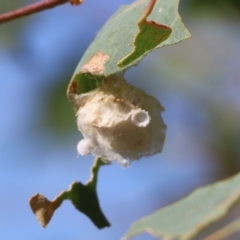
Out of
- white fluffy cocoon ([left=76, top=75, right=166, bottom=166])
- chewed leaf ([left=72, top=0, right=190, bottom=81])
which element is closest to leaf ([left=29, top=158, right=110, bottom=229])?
white fluffy cocoon ([left=76, top=75, right=166, bottom=166])

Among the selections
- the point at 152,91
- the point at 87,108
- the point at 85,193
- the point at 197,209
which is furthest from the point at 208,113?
the point at 197,209

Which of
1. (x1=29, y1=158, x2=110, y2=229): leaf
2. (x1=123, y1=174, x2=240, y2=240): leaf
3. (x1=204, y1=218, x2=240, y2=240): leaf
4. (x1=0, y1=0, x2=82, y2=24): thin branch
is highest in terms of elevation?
(x1=0, y1=0, x2=82, y2=24): thin branch


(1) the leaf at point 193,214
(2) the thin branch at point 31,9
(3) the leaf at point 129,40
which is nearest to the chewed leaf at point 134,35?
(3) the leaf at point 129,40

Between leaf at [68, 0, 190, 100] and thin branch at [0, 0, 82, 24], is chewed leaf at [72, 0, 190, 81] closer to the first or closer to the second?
leaf at [68, 0, 190, 100]

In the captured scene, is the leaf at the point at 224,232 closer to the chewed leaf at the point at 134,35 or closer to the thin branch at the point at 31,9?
the chewed leaf at the point at 134,35

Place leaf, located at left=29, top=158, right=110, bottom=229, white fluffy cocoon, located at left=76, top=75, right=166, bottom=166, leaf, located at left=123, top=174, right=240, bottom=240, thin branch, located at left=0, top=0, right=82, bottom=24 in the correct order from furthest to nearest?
leaf, located at left=29, top=158, right=110, bottom=229 → white fluffy cocoon, located at left=76, top=75, right=166, bottom=166 → thin branch, located at left=0, top=0, right=82, bottom=24 → leaf, located at left=123, top=174, right=240, bottom=240

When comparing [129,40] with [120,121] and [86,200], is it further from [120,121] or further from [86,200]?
[86,200]
